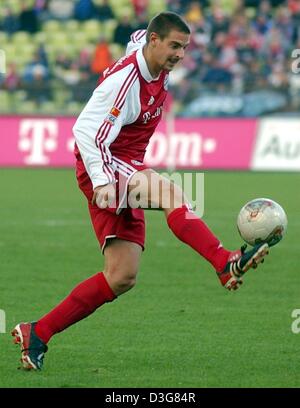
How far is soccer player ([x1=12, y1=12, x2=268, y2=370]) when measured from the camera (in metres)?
6.09

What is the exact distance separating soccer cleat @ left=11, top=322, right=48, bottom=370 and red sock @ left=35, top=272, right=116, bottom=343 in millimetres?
42

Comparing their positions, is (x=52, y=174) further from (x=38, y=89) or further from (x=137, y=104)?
(x=137, y=104)

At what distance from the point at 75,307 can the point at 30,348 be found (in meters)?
0.35

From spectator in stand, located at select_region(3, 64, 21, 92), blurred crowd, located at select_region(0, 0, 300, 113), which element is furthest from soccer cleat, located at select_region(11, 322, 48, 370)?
spectator in stand, located at select_region(3, 64, 21, 92)

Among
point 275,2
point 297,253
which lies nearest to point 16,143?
point 275,2

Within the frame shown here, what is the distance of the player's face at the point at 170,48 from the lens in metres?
6.15

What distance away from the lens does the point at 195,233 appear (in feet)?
19.8

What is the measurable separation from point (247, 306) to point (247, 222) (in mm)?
2434

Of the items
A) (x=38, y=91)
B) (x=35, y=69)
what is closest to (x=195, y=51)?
(x=35, y=69)

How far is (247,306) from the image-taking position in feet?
27.8

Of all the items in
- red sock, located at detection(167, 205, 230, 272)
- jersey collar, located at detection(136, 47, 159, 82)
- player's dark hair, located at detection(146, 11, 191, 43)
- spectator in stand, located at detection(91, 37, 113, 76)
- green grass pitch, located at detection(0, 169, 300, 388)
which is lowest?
green grass pitch, located at detection(0, 169, 300, 388)

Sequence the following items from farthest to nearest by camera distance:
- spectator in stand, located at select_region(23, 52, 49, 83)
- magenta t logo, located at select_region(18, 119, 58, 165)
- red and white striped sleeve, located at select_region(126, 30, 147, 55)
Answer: spectator in stand, located at select_region(23, 52, 49, 83) < magenta t logo, located at select_region(18, 119, 58, 165) < red and white striped sleeve, located at select_region(126, 30, 147, 55)

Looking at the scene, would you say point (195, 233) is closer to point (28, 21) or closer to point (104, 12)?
point (28, 21)

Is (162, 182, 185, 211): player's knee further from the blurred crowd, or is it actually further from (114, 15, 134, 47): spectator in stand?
(114, 15, 134, 47): spectator in stand
